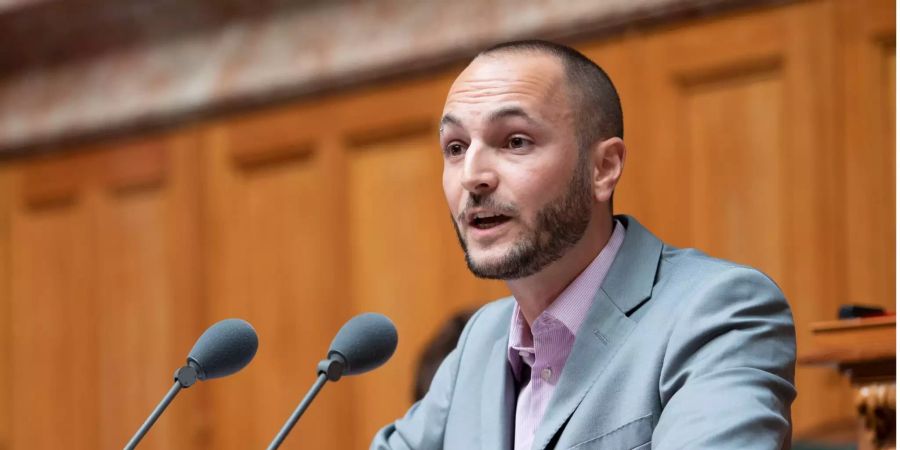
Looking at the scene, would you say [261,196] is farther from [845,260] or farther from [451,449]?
[451,449]

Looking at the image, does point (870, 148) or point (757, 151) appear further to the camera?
point (757, 151)

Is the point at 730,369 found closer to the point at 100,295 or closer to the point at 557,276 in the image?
the point at 557,276

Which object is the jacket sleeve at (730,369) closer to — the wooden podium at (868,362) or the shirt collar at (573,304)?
the shirt collar at (573,304)

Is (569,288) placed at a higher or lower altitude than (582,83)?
lower

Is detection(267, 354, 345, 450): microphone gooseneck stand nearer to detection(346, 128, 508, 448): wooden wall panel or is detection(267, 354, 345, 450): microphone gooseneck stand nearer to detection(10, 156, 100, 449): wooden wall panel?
detection(346, 128, 508, 448): wooden wall panel

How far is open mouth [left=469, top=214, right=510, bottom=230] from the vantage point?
220 cm

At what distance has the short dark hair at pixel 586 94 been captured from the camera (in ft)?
7.33

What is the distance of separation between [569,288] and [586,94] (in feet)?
1.02

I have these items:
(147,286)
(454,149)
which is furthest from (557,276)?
(147,286)

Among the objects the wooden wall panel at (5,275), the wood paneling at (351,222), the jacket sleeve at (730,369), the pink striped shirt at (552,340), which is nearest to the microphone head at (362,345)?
the pink striped shirt at (552,340)

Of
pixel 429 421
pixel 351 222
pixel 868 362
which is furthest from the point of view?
pixel 351 222

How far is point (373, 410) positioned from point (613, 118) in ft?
12.0

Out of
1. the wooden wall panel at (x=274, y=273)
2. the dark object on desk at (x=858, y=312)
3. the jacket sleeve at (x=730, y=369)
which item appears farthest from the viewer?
the wooden wall panel at (x=274, y=273)

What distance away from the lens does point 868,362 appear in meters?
2.61
